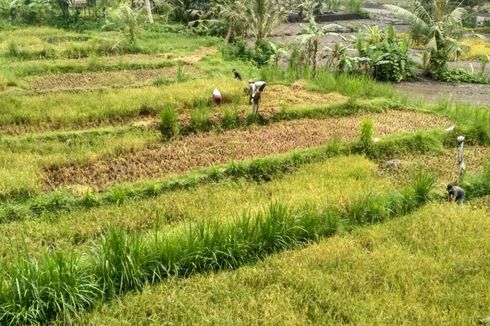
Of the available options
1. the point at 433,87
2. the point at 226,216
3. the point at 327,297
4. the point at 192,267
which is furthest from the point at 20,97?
the point at 433,87

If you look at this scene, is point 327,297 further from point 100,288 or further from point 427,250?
point 100,288

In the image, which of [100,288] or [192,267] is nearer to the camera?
[100,288]

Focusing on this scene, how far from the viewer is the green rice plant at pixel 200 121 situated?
30.5 ft

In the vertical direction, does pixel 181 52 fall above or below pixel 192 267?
above

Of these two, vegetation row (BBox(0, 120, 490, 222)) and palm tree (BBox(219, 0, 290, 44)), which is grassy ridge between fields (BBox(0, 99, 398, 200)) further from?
palm tree (BBox(219, 0, 290, 44))

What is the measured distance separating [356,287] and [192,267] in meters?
1.55

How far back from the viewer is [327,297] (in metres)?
4.72

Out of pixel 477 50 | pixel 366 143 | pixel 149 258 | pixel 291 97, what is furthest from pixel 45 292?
pixel 477 50

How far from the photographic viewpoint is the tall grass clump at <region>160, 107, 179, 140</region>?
8969 millimetres

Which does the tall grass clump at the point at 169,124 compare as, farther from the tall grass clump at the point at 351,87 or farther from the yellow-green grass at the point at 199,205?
the tall grass clump at the point at 351,87

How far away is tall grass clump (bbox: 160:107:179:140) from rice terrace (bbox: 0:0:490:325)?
25 mm

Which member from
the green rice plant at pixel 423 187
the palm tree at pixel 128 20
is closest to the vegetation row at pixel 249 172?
the green rice plant at pixel 423 187

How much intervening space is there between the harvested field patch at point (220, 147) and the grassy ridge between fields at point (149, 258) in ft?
7.41

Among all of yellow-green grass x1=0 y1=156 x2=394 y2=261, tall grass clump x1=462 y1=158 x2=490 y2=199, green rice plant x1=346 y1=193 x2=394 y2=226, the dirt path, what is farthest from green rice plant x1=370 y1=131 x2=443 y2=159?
the dirt path
